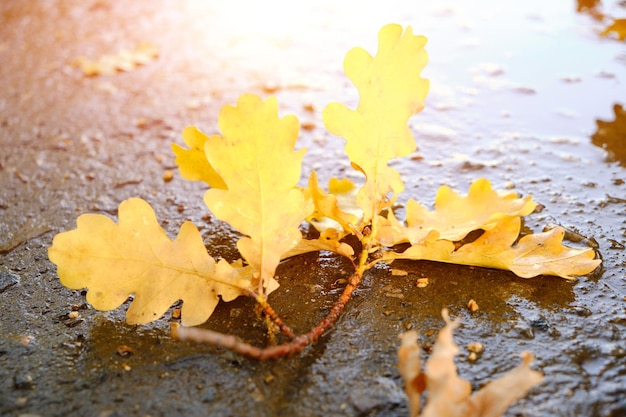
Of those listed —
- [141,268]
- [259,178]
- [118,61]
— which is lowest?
[118,61]

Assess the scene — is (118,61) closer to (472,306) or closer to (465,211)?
(465,211)

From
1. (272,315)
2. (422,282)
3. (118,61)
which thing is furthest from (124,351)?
(118,61)

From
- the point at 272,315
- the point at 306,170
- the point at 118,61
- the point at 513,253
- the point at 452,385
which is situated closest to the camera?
the point at 452,385

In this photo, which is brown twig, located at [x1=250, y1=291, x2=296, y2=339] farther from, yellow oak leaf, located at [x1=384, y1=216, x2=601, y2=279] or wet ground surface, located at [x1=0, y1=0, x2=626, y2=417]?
yellow oak leaf, located at [x1=384, y1=216, x2=601, y2=279]

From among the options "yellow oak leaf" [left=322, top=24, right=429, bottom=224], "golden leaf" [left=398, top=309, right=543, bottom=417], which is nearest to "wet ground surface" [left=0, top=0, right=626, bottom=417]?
"golden leaf" [left=398, top=309, right=543, bottom=417]

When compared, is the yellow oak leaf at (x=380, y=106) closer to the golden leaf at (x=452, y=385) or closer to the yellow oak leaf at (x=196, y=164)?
the yellow oak leaf at (x=196, y=164)
